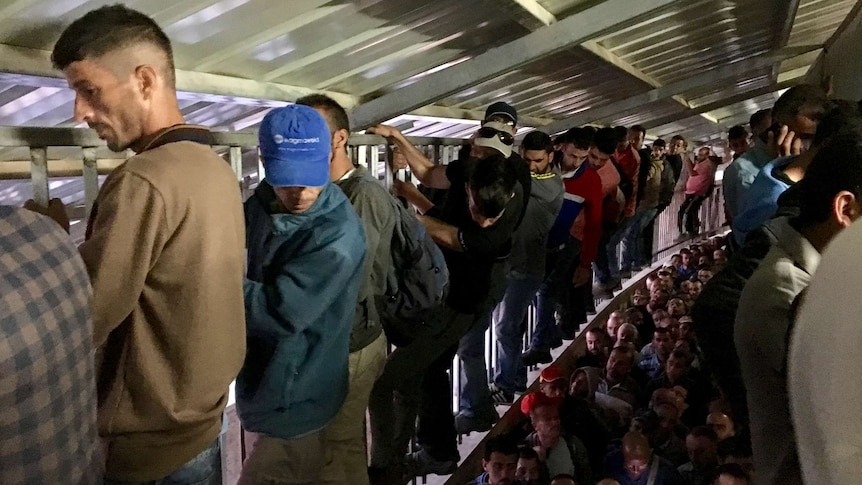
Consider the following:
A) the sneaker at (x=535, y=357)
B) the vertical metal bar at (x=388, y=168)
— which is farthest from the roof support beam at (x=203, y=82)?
the sneaker at (x=535, y=357)

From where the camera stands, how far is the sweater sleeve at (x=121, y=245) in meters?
1.06

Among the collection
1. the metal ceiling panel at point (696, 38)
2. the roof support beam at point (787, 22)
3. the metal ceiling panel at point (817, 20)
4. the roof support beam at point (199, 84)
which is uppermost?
the metal ceiling panel at point (817, 20)

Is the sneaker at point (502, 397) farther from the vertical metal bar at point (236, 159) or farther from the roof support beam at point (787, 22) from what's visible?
the roof support beam at point (787, 22)

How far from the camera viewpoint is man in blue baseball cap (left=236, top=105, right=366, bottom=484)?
1.54 m

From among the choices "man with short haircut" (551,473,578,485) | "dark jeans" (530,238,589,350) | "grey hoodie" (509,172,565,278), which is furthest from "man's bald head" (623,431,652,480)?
"dark jeans" (530,238,589,350)

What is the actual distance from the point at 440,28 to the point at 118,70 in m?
1.51

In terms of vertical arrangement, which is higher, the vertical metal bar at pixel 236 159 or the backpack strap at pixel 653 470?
the vertical metal bar at pixel 236 159

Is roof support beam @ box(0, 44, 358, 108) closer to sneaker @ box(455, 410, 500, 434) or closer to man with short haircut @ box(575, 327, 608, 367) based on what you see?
sneaker @ box(455, 410, 500, 434)

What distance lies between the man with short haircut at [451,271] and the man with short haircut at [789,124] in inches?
37.0

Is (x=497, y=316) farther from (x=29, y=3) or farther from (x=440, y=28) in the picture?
(x=29, y=3)

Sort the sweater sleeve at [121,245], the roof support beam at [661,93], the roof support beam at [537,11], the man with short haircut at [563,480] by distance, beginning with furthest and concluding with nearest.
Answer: the roof support beam at [661,93]
the man with short haircut at [563,480]
the roof support beam at [537,11]
the sweater sleeve at [121,245]

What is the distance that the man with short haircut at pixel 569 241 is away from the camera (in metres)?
3.97

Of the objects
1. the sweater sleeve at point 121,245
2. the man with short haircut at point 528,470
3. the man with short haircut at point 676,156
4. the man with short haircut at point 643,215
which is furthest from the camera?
the man with short haircut at point 676,156

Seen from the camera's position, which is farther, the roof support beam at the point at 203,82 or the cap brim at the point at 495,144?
the cap brim at the point at 495,144
